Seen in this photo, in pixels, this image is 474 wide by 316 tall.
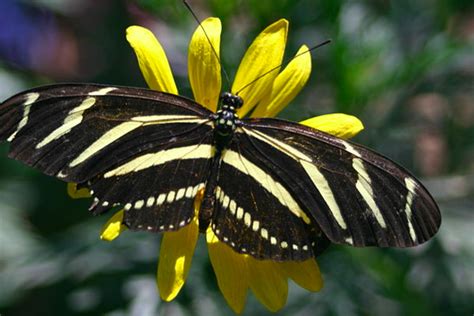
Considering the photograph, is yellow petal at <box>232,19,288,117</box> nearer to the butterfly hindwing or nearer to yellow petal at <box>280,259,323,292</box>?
the butterfly hindwing

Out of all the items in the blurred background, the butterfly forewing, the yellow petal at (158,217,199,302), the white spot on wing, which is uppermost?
the white spot on wing

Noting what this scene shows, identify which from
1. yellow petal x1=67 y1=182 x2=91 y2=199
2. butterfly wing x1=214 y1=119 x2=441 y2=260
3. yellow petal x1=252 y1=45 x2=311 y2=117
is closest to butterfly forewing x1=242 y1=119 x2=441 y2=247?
butterfly wing x1=214 y1=119 x2=441 y2=260

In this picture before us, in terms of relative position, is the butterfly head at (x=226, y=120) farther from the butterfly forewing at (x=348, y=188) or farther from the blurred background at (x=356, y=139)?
the blurred background at (x=356, y=139)

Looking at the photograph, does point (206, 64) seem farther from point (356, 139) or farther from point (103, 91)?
point (356, 139)

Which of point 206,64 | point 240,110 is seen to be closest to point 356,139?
point 240,110

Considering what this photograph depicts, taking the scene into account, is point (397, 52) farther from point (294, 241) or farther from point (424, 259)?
point (294, 241)

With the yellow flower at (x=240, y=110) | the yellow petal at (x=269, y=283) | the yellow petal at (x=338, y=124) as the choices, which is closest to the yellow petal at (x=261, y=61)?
the yellow flower at (x=240, y=110)
